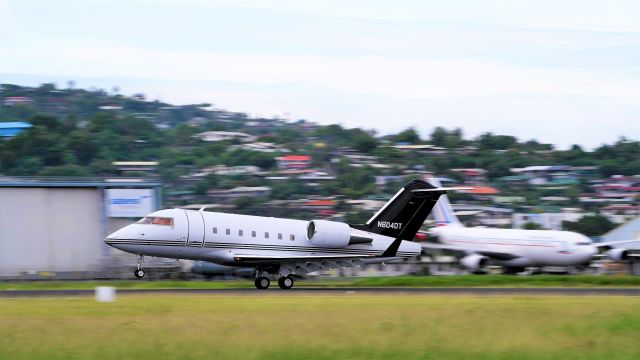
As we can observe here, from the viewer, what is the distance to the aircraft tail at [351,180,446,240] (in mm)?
42656

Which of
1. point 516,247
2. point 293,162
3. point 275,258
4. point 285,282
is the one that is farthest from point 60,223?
point 293,162

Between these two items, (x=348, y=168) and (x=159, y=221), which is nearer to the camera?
(x=159, y=221)

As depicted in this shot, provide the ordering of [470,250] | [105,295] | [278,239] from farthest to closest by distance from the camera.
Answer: [470,250] → [278,239] → [105,295]

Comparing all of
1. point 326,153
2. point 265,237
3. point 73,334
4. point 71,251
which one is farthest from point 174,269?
point 326,153

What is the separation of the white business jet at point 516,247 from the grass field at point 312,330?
34892mm

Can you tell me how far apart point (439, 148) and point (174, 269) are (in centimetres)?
12677

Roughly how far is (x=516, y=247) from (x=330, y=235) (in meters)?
25.5

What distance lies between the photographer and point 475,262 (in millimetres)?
63219

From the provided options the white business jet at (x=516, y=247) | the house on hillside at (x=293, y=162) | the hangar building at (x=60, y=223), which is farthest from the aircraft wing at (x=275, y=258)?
the house on hillside at (x=293, y=162)

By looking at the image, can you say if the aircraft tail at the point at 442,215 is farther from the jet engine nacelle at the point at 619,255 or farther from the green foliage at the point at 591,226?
the green foliage at the point at 591,226

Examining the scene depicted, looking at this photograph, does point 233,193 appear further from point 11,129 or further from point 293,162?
point 11,129

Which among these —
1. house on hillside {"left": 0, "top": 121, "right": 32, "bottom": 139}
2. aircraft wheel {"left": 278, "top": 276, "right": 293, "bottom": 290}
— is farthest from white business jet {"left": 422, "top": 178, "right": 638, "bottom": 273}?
house on hillside {"left": 0, "top": 121, "right": 32, "bottom": 139}

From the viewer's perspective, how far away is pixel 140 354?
18.3 metres

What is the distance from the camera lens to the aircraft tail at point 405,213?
42656 mm
